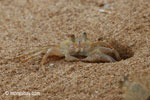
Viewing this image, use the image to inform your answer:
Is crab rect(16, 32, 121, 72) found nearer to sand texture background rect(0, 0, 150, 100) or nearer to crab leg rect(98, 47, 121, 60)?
crab leg rect(98, 47, 121, 60)

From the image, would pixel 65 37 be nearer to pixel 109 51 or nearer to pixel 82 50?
pixel 82 50

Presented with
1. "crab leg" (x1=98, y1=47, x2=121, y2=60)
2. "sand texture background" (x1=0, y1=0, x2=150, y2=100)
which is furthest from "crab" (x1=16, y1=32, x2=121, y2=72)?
"sand texture background" (x1=0, y1=0, x2=150, y2=100)

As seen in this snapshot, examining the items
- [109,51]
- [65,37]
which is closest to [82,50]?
[109,51]

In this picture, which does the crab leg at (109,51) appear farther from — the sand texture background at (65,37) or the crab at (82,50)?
the sand texture background at (65,37)

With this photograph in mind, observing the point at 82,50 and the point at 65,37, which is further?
the point at 65,37

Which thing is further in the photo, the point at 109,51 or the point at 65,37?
the point at 65,37
